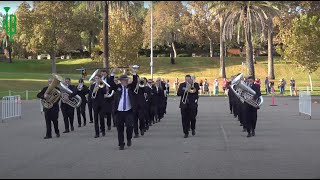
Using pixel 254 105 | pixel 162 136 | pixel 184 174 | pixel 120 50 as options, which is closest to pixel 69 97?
pixel 162 136

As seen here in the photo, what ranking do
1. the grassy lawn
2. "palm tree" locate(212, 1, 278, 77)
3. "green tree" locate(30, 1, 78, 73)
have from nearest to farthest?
"palm tree" locate(212, 1, 278, 77)
the grassy lawn
"green tree" locate(30, 1, 78, 73)

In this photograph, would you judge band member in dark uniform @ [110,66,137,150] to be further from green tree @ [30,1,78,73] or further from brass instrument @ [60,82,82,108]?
green tree @ [30,1,78,73]

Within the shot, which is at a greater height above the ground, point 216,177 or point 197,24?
point 197,24

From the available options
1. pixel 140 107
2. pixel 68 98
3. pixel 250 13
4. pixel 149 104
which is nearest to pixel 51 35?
pixel 149 104

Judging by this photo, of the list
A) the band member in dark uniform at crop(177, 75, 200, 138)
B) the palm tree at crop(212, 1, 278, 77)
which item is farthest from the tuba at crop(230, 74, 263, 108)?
the palm tree at crop(212, 1, 278, 77)

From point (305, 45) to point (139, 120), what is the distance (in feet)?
116

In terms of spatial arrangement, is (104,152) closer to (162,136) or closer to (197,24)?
(162,136)

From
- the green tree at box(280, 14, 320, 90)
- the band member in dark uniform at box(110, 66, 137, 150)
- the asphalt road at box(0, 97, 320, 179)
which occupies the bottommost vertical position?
the asphalt road at box(0, 97, 320, 179)

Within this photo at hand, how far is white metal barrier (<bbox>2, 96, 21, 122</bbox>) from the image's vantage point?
68.2 ft

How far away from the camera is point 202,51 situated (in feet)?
296

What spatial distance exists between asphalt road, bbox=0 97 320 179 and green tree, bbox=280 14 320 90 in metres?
31.4

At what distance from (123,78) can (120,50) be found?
128ft

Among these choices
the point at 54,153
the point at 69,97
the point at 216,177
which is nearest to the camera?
the point at 216,177

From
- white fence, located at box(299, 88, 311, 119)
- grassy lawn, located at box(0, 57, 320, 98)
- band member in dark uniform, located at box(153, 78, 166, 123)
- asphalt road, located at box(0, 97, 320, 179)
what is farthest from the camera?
grassy lawn, located at box(0, 57, 320, 98)
